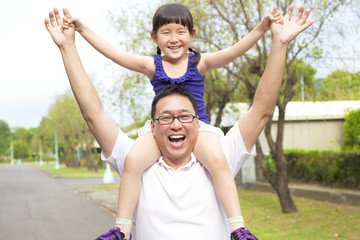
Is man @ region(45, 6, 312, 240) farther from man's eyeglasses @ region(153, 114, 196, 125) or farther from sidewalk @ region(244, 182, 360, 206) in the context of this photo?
sidewalk @ region(244, 182, 360, 206)

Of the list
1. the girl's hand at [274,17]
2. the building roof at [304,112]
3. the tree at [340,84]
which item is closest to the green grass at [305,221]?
the tree at [340,84]

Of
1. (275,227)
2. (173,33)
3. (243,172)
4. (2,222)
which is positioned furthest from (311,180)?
(173,33)

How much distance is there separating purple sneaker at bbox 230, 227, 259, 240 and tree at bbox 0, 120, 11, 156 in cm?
11505

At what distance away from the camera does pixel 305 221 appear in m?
8.84

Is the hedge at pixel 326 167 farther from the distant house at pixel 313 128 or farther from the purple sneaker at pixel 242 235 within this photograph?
the purple sneaker at pixel 242 235

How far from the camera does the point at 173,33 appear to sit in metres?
2.52

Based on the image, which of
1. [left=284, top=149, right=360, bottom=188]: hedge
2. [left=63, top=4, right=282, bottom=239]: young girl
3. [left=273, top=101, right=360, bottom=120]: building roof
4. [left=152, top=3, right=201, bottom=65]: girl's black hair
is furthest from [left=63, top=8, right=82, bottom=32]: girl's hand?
[left=273, top=101, right=360, bottom=120]: building roof

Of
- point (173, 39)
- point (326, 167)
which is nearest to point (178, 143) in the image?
point (173, 39)

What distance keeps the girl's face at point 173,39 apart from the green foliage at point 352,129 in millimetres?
12968

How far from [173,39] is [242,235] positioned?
117 cm

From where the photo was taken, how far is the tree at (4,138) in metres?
109

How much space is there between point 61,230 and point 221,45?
538 cm

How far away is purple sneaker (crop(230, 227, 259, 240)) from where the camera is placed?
2.01m

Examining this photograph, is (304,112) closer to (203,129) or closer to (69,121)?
(203,129)
